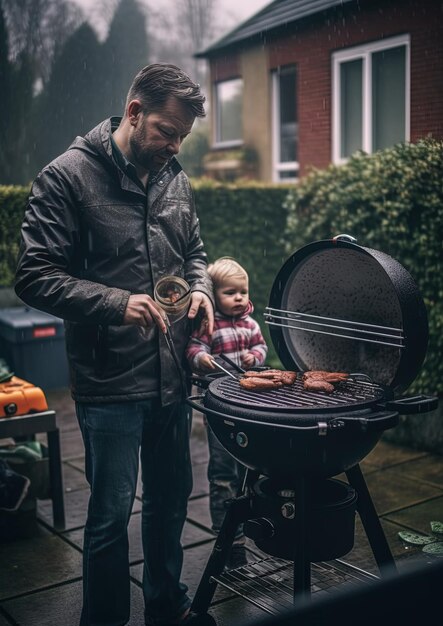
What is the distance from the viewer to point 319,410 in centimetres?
244

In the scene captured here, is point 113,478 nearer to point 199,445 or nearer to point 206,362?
point 206,362

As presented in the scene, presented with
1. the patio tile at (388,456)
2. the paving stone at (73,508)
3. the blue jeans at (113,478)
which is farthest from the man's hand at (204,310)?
the patio tile at (388,456)

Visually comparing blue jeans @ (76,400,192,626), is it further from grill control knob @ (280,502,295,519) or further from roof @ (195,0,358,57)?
roof @ (195,0,358,57)

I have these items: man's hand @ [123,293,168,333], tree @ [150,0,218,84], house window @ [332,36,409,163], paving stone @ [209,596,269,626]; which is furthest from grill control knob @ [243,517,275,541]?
tree @ [150,0,218,84]

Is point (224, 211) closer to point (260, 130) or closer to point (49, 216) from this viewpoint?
point (49, 216)

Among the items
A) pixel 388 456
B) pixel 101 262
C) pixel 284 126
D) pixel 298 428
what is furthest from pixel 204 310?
pixel 284 126

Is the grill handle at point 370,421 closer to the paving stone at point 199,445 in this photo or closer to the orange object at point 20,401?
the orange object at point 20,401

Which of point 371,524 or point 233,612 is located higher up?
point 371,524

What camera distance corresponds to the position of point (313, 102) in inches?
527

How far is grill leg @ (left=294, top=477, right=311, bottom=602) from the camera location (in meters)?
2.51

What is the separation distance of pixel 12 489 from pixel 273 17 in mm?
12846

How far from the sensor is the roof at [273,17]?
12.8 m

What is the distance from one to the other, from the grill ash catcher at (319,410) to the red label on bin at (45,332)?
15.1ft

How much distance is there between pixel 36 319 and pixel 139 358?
4.96 metres
